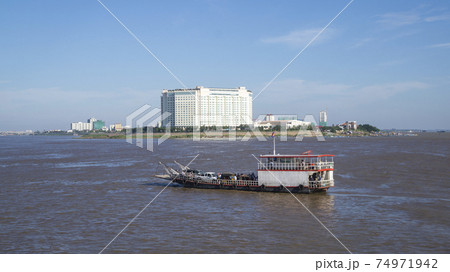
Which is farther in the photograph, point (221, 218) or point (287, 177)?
point (287, 177)

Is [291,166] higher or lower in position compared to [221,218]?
higher

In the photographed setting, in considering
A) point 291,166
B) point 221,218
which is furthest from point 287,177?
point 221,218

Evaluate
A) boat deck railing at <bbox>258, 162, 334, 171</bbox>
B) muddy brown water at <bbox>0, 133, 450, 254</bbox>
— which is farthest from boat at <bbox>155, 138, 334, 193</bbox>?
muddy brown water at <bbox>0, 133, 450, 254</bbox>

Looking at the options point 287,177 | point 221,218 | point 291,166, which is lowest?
point 221,218

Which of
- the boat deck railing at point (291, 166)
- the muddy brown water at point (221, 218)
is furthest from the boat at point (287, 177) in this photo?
the muddy brown water at point (221, 218)

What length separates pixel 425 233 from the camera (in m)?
19.0

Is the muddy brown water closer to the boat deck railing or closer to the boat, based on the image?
the boat

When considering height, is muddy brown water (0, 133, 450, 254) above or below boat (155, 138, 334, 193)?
below

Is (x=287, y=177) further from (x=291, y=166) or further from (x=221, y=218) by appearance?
(x=221, y=218)

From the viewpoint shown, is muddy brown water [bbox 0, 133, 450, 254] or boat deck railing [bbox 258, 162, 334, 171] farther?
boat deck railing [bbox 258, 162, 334, 171]

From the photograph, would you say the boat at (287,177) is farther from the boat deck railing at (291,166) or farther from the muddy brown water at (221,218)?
the muddy brown water at (221,218)

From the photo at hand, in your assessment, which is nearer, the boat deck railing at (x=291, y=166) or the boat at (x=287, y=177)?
the boat at (x=287, y=177)

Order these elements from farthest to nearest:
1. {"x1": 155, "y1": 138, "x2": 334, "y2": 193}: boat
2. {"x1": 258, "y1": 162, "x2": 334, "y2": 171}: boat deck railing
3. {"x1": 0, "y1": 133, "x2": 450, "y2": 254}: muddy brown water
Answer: {"x1": 258, "y1": 162, "x2": 334, "y2": 171}: boat deck railing → {"x1": 155, "y1": 138, "x2": 334, "y2": 193}: boat → {"x1": 0, "y1": 133, "x2": 450, "y2": 254}: muddy brown water
